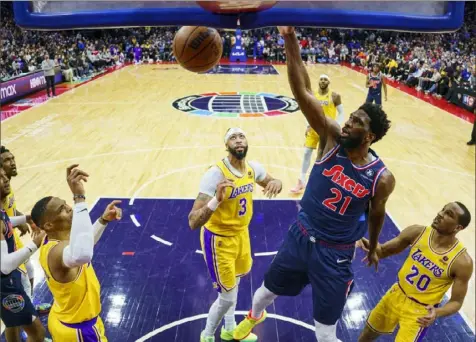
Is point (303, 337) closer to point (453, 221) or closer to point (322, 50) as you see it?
point (453, 221)

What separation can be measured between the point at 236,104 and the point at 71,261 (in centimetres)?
1203

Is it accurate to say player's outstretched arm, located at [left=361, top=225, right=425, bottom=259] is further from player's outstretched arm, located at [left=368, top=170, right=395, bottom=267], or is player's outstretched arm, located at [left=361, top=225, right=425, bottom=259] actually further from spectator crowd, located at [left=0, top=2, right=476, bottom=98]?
spectator crowd, located at [left=0, top=2, right=476, bottom=98]

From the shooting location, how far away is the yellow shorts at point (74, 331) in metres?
2.85

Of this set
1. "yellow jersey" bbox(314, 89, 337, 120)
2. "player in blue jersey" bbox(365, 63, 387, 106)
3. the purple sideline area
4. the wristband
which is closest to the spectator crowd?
"player in blue jersey" bbox(365, 63, 387, 106)

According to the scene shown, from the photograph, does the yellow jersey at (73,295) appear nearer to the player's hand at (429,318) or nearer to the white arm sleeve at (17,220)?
the white arm sleeve at (17,220)

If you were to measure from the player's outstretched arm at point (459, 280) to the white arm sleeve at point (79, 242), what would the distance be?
222cm

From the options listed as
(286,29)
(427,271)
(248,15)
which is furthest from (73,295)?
(427,271)

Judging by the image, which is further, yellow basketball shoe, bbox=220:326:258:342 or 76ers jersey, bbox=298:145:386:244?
yellow basketball shoe, bbox=220:326:258:342

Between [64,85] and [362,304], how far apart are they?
1638 cm

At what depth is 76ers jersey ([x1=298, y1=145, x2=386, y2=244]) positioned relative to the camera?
9.75ft

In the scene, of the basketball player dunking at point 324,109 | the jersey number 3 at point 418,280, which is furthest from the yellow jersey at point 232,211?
the basketball player dunking at point 324,109

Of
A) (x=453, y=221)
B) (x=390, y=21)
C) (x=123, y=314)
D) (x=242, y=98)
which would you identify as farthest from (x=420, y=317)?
(x=242, y=98)

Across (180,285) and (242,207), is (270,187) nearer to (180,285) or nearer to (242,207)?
(242,207)

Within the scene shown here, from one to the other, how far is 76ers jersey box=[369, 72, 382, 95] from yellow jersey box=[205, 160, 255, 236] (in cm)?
855
